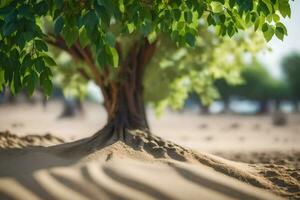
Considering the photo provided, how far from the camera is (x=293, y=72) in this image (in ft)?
175

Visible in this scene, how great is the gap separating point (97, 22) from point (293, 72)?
170 ft

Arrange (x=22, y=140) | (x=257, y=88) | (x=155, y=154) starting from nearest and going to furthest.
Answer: (x=155, y=154)
(x=22, y=140)
(x=257, y=88)

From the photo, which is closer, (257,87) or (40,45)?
(40,45)

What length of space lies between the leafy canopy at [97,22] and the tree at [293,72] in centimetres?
5024

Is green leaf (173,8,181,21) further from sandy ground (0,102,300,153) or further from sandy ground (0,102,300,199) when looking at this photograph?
sandy ground (0,102,300,153)

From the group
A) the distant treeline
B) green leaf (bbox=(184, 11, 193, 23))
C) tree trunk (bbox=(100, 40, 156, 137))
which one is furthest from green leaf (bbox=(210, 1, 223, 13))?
the distant treeline

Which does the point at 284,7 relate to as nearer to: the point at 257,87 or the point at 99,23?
the point at 99,23

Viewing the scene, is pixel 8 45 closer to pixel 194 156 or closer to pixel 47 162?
pixel 47 162

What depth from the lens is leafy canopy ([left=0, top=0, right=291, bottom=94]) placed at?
4.20 meters

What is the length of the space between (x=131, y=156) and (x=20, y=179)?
55.5 inches

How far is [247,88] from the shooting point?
56.8 meters

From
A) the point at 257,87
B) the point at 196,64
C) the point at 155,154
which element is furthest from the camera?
the point at 257,87

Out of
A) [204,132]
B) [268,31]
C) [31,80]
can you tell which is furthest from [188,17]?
[204,132]

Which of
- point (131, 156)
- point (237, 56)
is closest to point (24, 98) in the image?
point (237, 56)
